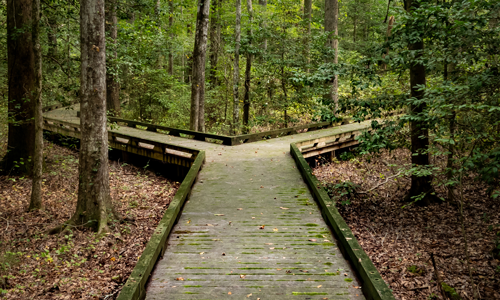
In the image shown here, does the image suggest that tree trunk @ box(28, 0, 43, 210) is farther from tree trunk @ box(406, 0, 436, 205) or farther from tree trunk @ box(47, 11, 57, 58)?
tree trunk @ box(406, 0, 436, 205)

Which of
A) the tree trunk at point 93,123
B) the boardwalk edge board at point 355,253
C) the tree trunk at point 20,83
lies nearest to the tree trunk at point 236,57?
the tree trunk at point 20,83

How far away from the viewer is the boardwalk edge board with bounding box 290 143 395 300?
167 inches

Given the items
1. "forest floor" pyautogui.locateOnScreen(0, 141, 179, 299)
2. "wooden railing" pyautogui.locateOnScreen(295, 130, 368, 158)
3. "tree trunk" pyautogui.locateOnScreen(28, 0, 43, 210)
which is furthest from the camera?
"wooden railing" pyautogui.locateOnScreen(295, 130, 368, 158)

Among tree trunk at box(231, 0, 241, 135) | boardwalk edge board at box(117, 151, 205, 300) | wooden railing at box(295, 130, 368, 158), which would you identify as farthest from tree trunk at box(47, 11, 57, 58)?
wooden railing at box(295, 130, 368, 158)

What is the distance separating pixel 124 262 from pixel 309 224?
12.4ft

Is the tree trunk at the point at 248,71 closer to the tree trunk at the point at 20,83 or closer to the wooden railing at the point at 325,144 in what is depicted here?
the wooden railing at the point at 325,144

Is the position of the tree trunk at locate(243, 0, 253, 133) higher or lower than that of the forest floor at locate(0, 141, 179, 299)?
higher

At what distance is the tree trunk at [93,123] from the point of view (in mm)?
6875

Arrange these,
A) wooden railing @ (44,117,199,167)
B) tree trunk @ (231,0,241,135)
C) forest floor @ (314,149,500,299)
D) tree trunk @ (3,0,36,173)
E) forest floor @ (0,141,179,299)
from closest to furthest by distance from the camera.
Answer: forest floor @ (0,141,179,299), forest floor @ (314,149,500,299), tree trunk @ (3,0,36,173), wooden railing @ (44,117,199,167), tree trunk @ (231,0,241,135)

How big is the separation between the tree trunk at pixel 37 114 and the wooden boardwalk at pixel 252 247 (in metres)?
4.06

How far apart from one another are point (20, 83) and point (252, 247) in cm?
957

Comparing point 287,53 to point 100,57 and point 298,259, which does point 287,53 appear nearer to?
point 100,57

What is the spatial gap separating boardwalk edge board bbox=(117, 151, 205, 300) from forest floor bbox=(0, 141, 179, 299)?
1254 millimetres

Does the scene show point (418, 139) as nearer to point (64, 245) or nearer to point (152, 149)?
point (152, 149)
